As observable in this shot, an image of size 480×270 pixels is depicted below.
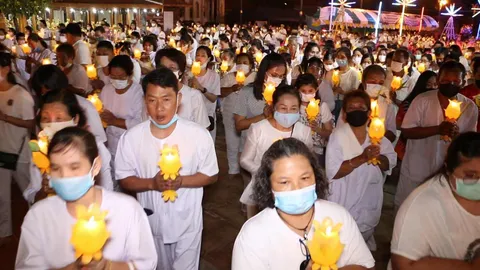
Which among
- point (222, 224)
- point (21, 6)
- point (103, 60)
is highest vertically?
point (21, 6)

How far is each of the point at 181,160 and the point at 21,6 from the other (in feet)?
39.1

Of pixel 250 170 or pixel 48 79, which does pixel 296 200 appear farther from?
pixel 48 79

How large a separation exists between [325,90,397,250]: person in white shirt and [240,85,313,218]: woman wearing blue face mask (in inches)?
14.5

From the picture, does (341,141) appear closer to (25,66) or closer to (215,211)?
(215,211)

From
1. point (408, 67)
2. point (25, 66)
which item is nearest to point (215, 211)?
point (408, 67)

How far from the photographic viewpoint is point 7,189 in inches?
183

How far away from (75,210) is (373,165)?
2840 mm

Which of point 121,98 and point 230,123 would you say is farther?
point 230,123

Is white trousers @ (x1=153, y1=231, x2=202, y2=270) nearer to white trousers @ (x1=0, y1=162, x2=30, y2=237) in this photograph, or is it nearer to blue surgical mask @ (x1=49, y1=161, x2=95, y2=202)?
blue surgical mask @ (x1=49, y1=161, x2=95, y2=202)

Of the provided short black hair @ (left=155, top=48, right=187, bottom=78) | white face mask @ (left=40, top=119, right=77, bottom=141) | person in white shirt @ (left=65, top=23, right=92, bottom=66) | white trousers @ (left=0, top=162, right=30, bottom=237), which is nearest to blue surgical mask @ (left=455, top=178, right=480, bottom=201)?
white face mask @ (left=40, top=119, right=77, bottom=141)

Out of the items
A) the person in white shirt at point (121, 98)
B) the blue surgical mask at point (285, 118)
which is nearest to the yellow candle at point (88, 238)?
the blue surgical mask at point (285, 118)

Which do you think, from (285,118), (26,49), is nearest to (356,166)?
(285,118)

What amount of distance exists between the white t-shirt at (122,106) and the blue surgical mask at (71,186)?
279 centimetres

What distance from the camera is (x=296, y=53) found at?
12.0m
